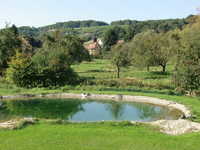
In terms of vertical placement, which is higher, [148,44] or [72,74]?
[148,44]

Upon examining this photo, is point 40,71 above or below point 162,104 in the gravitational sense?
above

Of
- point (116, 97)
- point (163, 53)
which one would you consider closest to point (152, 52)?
point (163, 53)

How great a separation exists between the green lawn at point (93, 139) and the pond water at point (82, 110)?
5706 millimetres

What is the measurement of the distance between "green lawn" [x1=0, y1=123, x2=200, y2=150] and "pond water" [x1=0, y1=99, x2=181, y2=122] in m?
5.71

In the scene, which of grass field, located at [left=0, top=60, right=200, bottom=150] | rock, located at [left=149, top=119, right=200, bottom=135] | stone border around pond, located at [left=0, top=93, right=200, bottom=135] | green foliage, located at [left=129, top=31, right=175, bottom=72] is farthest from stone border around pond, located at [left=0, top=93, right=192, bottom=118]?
green foliage, located at [left=129, top=31, right=175, bottom=72]

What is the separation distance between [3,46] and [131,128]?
3202 centimetres

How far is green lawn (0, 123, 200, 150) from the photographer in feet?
41.5

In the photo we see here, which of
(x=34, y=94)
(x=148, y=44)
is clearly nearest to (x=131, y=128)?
(x=34, y=94)

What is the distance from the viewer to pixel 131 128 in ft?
51.9

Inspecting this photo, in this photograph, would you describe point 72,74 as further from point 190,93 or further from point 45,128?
point 45,128

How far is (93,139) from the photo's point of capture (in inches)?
538

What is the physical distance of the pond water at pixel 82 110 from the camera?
21859 mm

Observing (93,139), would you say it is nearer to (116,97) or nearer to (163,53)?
(116,97)

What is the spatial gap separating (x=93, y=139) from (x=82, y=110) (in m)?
10.8
